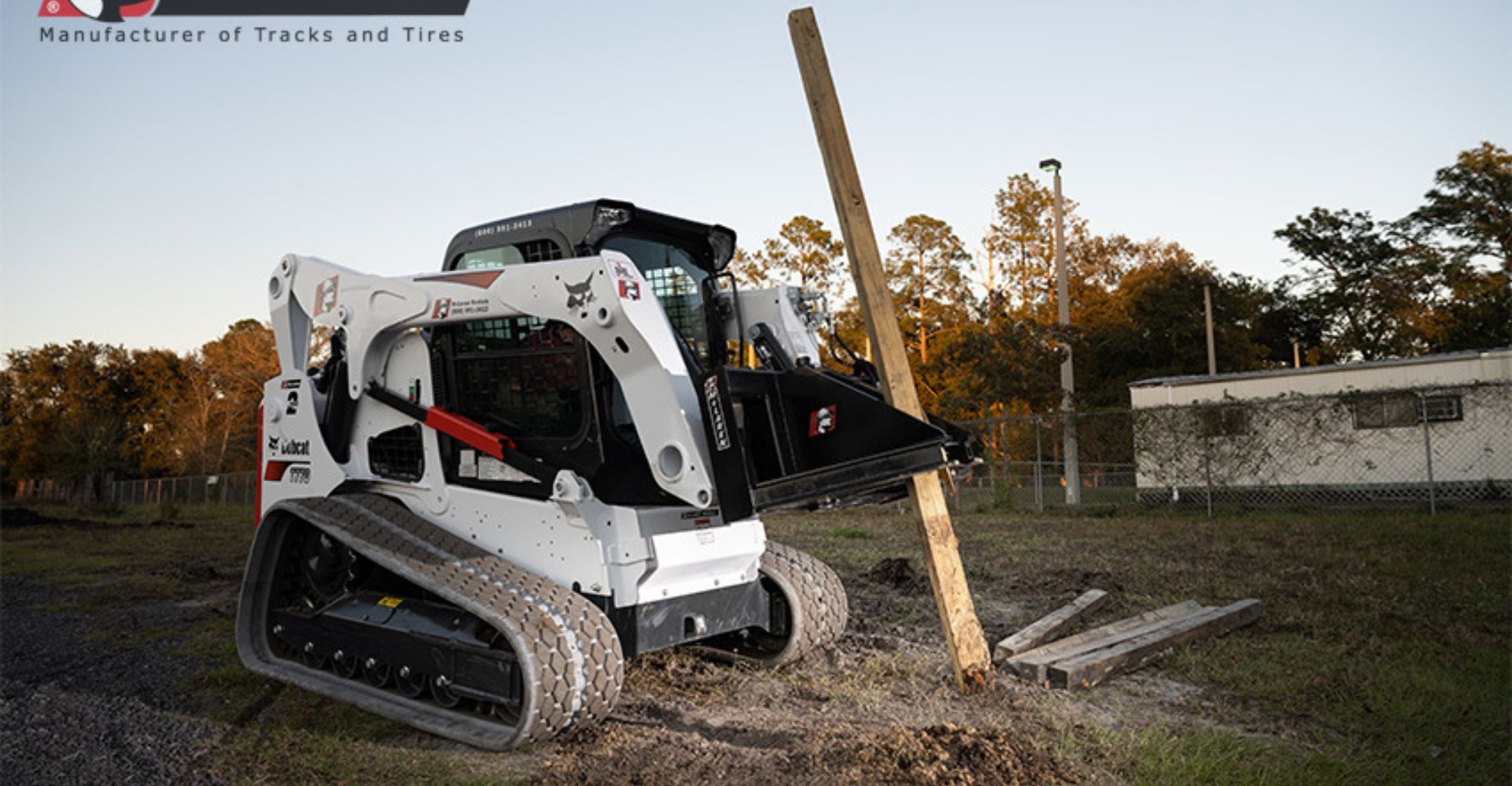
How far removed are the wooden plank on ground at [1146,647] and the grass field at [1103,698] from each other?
8cm

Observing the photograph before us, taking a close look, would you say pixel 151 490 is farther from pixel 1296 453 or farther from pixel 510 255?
pixel 510 255

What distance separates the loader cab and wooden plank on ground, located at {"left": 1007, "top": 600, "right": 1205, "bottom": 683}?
2200 mm

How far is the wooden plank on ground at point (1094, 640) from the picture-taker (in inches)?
209

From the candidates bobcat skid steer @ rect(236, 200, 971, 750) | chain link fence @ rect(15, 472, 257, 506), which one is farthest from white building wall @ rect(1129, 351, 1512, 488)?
chain link fence @ rect(15, 472, 257, 506)

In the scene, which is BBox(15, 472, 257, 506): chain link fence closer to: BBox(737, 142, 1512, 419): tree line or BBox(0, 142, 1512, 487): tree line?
BBox(0, 142, 1512, 487): tree line

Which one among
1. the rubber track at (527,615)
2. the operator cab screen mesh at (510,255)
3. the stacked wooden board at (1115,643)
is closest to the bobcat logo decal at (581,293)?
the operator cab screen mesh at (510,255)

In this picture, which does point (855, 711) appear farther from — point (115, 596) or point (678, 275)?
point (115, 596)

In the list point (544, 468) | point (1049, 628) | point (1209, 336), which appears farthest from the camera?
point (1209, 336)

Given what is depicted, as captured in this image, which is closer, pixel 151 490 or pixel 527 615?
Result: pixel 527 615

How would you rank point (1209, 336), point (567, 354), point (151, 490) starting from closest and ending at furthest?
point (567, 354) < point (1209, 336) < point (151, 490)

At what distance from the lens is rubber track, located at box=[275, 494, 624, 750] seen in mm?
4207

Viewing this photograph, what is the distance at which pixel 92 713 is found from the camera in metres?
5.21

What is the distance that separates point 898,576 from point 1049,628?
280 cm

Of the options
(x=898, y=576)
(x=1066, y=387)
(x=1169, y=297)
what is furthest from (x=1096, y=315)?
(x=898, y=576)
